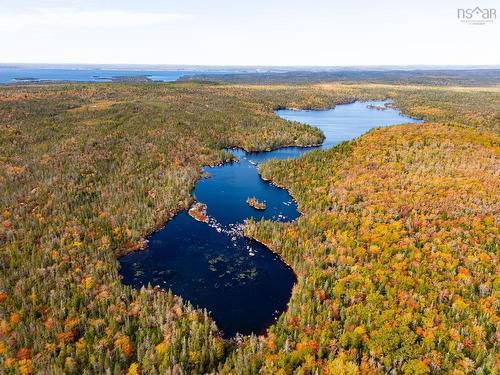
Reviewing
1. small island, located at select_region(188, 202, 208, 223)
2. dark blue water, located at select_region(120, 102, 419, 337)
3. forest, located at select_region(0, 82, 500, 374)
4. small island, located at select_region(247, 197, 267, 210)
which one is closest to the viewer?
forest, located at select_region(0, 82, 500, 374)

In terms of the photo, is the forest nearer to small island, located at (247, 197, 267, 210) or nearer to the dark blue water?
the dark blue water

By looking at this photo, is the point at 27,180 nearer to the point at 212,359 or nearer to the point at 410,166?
the point at 212,359

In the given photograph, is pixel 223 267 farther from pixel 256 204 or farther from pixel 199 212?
pixel 256 204

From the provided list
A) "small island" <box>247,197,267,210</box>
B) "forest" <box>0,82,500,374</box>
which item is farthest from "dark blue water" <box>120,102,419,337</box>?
"forest" <box>0,82,500,374</box>

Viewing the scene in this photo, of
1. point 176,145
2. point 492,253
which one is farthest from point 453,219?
point 176,145

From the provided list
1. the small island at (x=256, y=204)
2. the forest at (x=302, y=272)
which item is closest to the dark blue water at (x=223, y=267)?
the small island at (x=256, y=204)

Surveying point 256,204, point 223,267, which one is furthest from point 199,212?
point 223,267
